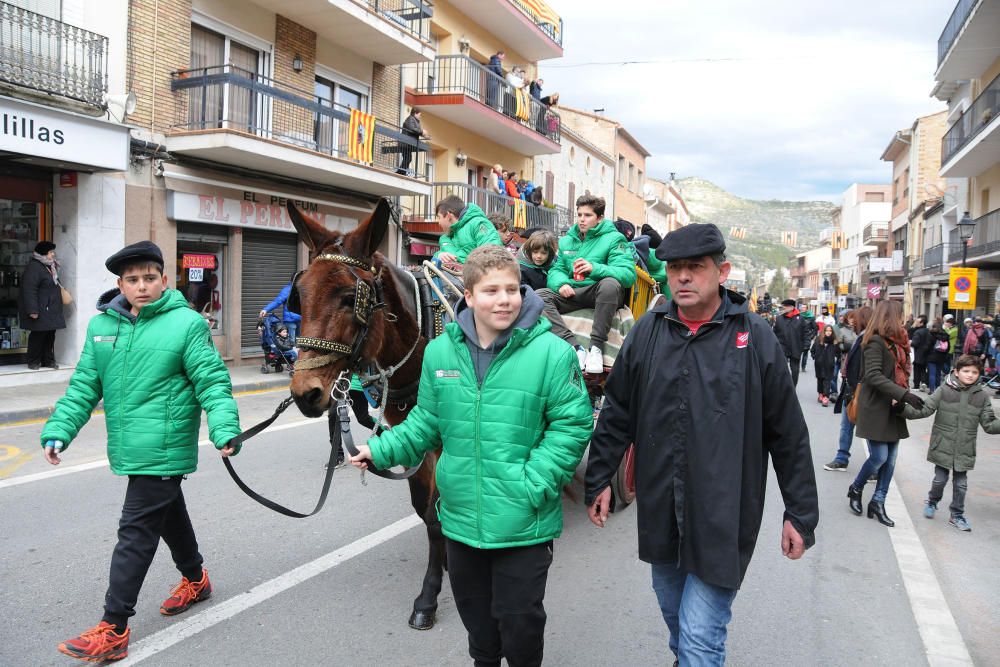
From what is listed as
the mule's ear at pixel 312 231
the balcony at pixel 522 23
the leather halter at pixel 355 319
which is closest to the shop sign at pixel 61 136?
the mule's ear at pixel 312 231

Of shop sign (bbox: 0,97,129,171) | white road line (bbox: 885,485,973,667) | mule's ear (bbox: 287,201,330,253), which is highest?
shop sign (bbox: 0,97,129,171)

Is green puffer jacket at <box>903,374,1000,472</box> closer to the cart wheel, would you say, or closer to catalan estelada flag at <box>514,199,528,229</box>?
the cart wheel

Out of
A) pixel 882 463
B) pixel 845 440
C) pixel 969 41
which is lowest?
pixel 845 440

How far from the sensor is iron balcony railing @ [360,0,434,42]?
717 inches

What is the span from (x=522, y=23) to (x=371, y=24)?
30.1 feet

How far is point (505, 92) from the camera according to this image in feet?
77.5

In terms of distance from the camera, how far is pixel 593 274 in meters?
5.55

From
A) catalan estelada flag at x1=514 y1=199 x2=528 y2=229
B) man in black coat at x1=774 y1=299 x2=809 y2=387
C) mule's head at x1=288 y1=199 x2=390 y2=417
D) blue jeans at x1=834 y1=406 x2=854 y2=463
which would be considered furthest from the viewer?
catalan estelada flag at x1=514 y1=199 x2=528 y2=229

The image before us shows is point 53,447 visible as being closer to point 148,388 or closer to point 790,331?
point 148,388

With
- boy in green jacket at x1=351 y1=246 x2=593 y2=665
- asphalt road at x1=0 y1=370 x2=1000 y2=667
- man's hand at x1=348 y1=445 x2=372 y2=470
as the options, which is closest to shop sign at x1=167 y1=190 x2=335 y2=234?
asphalt road at x1=0 y1=370 x2=1000 y2=667

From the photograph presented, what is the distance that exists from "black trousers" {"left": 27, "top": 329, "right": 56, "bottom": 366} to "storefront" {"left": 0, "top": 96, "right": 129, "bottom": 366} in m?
0.24

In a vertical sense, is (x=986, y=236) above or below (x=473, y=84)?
below

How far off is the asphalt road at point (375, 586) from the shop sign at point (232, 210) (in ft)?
26.2

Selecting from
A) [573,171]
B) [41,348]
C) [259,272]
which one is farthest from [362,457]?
[573,171]
